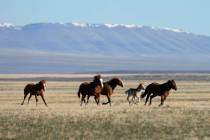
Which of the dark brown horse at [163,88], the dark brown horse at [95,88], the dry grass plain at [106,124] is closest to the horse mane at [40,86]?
the dark brown horse at [95,88]

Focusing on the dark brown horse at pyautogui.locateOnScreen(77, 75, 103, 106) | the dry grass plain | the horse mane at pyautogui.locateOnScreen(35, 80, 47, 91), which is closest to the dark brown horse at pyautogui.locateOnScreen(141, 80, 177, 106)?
the dark brown horse at pyautogui.locateOnScreen(77, 75, 103, 106)

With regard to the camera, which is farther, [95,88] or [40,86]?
[40,86]

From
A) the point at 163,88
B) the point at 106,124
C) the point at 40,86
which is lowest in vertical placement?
the point at 106,124

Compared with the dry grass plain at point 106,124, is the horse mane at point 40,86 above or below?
above

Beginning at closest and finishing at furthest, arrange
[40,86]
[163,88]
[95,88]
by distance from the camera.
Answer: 1. [163,88]
2. [95,88]
3. [40,86]

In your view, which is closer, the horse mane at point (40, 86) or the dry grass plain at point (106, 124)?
the dry grass plain at point (106, 124)

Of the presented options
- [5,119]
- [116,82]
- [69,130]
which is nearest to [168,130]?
[69,130]

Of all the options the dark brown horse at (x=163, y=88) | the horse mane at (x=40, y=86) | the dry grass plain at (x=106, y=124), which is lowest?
the dry grass plain at (x=106, y=124)

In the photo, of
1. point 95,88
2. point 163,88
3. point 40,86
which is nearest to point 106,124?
point 95,88

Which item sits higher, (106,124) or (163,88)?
(163,88)

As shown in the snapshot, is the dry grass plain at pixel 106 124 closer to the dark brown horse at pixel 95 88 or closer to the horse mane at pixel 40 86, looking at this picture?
the dark brown horse at pixel 95 88

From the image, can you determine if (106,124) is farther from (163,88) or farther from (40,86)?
(40,86)

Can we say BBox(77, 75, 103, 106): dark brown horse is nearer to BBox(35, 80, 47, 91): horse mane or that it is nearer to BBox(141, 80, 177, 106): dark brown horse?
BBox(35, 80, 47, 91): horse mane

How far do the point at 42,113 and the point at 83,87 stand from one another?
7826 millimetres
